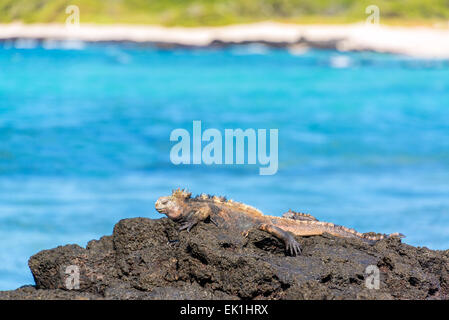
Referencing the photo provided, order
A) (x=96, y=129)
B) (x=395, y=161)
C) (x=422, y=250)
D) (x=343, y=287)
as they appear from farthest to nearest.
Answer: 1. (x=96, y=129)
2. (x=395, y=161)
3. (x=422, y=250)
4. (x=343, y=287)

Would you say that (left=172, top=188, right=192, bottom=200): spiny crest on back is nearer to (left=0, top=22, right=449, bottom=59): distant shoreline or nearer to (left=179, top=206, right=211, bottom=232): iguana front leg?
(left=179, top=206, right=211, bottom=232): iguana front leg

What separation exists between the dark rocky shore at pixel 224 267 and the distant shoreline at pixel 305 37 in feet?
119

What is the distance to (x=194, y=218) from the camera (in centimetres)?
555

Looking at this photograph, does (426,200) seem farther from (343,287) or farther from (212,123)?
(212,123)

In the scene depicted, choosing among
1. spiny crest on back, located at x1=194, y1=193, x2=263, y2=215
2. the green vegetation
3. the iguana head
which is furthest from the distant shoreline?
the iguana head

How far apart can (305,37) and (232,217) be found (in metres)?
41.5

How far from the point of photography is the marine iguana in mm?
5602

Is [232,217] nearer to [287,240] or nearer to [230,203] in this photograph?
[230,203]

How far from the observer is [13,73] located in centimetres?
Result: 3453

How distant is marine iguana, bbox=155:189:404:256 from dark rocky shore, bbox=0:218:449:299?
8 centimetres

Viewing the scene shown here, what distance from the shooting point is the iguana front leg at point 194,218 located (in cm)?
551
